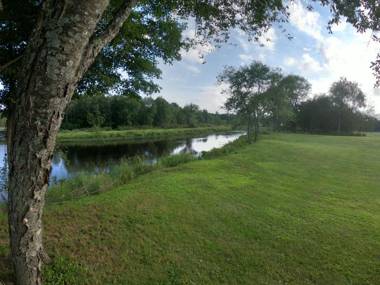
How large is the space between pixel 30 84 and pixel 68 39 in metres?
0.47

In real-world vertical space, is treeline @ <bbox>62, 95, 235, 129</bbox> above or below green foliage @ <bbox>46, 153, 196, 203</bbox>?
above

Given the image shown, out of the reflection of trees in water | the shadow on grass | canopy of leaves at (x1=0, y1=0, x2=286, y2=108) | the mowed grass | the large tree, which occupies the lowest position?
the reflection of trees in water

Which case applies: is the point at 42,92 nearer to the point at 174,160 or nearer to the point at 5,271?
the point at 5,271

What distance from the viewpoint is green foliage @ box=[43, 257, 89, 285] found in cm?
449

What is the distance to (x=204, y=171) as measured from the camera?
1375cm

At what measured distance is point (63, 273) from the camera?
466 centimetres

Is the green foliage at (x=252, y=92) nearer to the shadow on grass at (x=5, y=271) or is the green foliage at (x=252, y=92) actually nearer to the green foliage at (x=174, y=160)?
the green foliage at (x=174, y=160)

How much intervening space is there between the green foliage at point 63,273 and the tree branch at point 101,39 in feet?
9.96

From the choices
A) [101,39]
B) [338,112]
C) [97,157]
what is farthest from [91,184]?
[338,112]

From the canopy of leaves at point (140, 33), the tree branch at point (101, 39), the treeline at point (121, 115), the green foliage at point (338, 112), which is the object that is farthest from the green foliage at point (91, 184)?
the green foliage at point (338, 112)

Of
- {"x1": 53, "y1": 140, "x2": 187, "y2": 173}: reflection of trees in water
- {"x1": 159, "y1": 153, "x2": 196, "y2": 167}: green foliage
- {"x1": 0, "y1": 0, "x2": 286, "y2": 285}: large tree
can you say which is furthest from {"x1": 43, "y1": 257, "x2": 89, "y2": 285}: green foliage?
{"x1": 53, "y1": 140, "x2": 187, "y2": 173}: reflection of trees in water

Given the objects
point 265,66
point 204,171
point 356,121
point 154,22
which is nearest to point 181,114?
point 356,121

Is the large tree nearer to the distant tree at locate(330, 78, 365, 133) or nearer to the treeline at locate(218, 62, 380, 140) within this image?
the treeline at locate(218, 62, 380, 140)

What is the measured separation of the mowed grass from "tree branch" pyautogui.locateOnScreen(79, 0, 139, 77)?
10.4ft
